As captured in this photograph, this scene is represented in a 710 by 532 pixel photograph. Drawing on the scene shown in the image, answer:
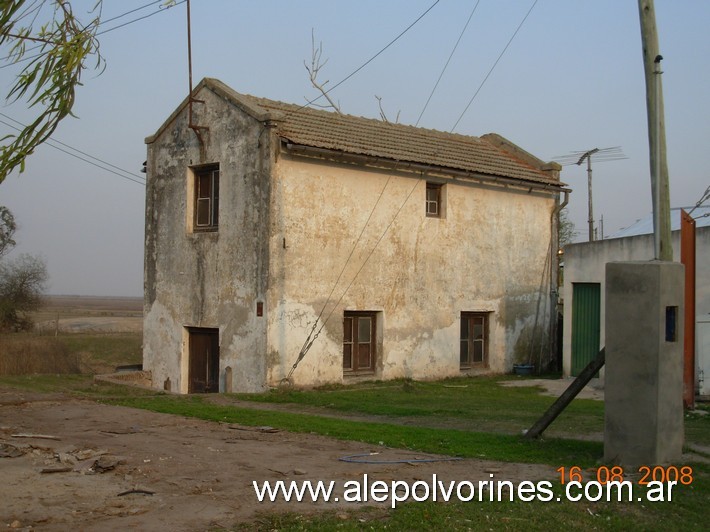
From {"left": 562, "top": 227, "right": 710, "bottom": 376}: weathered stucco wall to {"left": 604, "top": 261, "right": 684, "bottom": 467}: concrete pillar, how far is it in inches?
323

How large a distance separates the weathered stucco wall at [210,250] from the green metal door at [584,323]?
8692mm

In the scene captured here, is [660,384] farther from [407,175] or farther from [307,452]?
[407,175]

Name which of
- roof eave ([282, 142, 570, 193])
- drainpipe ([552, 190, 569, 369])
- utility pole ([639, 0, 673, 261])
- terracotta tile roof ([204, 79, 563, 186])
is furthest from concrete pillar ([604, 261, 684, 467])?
drainpipe ([552, 190, 569, 369])

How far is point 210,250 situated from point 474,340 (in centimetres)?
790

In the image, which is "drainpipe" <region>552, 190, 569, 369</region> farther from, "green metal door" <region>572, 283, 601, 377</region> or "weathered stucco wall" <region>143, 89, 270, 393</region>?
"weathered stucco wall" <region>143, 89, 270, 393</region>

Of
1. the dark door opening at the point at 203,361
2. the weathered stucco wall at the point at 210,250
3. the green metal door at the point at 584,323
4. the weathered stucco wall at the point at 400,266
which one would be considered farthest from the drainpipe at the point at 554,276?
the dark door opening at the point at 203,361

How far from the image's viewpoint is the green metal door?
70.6ft

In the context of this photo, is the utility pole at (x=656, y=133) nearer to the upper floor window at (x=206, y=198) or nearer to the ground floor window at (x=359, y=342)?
the ground floor window at (x=359, y=342)

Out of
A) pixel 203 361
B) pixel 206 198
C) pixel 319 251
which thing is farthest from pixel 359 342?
pixel 206 198

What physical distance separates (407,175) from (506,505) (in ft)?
46.8

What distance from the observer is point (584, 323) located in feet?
72.1

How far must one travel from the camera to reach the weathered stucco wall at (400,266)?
18875 mm

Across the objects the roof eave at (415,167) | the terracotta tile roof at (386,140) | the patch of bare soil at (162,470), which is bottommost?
the patch of bare soil at (162,470)

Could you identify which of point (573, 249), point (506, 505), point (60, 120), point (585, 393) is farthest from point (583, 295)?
point (60, 120)
